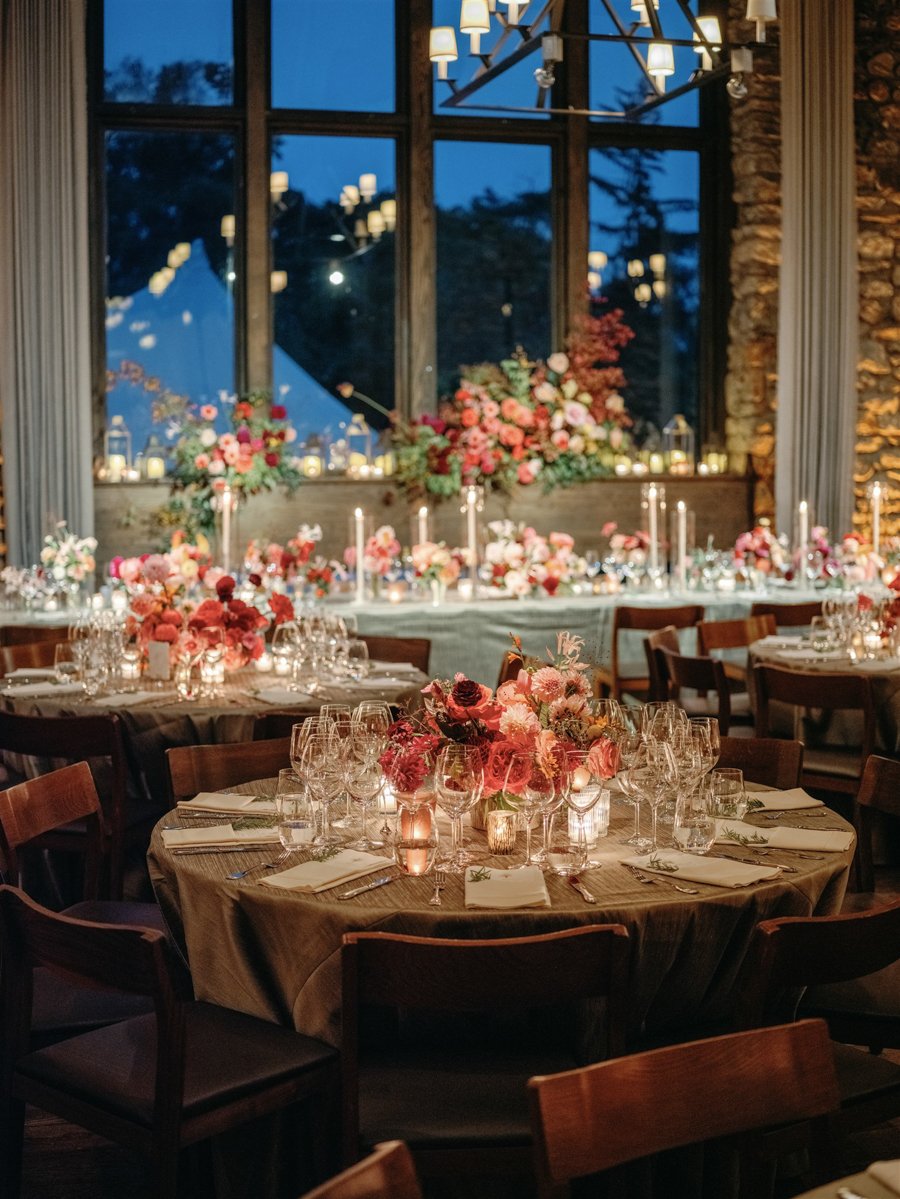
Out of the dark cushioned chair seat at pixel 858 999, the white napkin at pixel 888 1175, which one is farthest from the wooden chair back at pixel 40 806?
the white napkin at pixel 888 1175

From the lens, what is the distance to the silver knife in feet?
8.30

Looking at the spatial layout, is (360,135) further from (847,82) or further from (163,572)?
(163,572)

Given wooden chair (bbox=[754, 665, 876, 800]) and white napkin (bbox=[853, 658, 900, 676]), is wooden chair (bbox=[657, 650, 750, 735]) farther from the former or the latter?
white napkin (bbox=[853, 658, 900, 676])

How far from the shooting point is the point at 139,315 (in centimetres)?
866

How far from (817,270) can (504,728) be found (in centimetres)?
667

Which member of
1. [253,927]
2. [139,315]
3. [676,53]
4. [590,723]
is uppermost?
[676,53]

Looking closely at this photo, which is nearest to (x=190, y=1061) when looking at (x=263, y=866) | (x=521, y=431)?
(x=263, y=866)

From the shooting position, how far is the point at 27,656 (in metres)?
5.52

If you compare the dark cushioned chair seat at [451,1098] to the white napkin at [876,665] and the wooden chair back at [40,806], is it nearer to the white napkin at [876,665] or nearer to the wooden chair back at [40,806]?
the wooden chair back at [40,806]

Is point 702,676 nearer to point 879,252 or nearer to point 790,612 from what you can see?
point 790,612

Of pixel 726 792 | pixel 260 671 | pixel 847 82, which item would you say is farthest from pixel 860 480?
pixel 726 792

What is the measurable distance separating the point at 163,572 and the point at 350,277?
4355 mm

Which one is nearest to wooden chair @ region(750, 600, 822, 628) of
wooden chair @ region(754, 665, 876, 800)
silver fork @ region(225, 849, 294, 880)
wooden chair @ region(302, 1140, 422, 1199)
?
wooden chair @ region(754, 665, 876, 800)

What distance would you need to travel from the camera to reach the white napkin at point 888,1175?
1.54 meters
